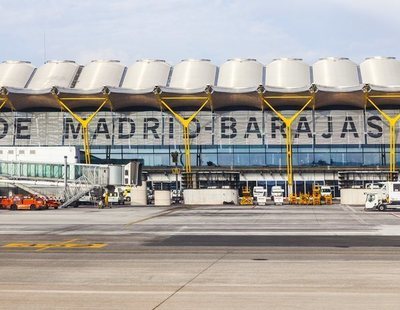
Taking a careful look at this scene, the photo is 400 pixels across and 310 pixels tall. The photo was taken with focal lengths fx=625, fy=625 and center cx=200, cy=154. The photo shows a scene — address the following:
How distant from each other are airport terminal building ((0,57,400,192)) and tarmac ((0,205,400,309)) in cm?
8287

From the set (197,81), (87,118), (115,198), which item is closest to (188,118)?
(197,81)

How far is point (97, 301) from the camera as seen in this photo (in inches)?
580

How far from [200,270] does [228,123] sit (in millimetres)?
103220

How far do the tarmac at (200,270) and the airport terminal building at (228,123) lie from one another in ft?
272

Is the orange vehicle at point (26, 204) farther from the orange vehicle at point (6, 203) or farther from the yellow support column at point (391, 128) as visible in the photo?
the yellow support column at point (391, 128)

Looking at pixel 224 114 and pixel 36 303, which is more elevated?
pixel 224 114

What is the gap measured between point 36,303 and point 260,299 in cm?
526

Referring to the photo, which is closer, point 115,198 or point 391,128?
point 115,198

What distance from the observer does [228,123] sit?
122625 mm

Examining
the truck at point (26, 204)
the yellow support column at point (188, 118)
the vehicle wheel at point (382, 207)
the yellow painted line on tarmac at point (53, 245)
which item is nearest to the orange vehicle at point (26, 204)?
the truck at point (26, 204)

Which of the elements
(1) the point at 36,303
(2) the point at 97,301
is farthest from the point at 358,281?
(1) the point at 36,303

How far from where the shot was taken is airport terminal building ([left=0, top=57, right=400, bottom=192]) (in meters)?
116

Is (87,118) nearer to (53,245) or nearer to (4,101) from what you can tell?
(4,101)

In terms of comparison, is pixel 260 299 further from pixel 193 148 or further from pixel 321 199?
pixel 193 148
